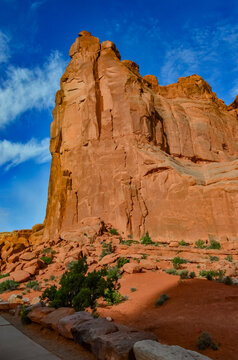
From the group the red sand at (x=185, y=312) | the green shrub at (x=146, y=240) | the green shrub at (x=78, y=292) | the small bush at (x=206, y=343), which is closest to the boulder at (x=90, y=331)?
the red sand at (x=185, y=312)

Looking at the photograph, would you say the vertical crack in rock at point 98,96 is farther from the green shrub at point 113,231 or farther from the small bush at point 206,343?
the small bush at point 206,343

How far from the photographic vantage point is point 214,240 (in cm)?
2256

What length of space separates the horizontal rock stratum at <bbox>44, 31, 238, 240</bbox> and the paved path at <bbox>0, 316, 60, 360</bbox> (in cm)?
1928

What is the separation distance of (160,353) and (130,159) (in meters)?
25.0

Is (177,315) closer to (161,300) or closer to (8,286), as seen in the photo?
(161,300)

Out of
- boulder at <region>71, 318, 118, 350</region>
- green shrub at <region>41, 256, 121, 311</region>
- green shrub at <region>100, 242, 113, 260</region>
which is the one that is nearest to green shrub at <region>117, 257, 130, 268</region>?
green shrub at <region>100, 242, 113, 260</region>

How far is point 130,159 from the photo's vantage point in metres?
27.9

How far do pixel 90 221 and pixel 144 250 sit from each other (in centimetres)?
824

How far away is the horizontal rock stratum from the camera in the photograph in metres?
24.7

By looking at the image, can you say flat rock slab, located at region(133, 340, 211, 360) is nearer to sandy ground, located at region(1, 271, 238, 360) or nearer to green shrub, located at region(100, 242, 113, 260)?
sandy ground, located at region(1, 271, 238, 360)

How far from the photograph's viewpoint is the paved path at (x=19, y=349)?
3875 mm

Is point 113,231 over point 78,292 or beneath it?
over

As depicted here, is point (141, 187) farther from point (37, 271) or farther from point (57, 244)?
point (37, 271)

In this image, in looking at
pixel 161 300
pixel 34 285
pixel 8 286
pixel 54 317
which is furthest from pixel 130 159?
pixel 54 317
